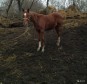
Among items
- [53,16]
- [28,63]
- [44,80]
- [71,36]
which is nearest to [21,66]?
[28,63]

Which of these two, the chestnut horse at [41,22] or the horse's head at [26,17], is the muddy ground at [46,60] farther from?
the horse's head at [26,17]

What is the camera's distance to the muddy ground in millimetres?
7297

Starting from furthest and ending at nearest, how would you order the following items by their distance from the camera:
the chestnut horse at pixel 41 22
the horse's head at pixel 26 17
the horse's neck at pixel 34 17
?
the horse's neck at pixel 34 17 → the chestnut horse at pixel 41 22 → the horse's head at pixel 26 17

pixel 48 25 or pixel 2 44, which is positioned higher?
pixel 48 25

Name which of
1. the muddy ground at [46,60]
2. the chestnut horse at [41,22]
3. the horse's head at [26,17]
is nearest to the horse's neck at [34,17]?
the chestnut horse at [41,22]

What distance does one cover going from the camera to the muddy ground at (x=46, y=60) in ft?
23.9

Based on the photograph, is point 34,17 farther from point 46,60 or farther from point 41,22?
point 46,60

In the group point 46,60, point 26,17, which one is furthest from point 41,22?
point 46,60

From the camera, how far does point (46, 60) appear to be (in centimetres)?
858

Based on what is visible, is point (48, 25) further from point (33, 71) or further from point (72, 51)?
point (33, 71)

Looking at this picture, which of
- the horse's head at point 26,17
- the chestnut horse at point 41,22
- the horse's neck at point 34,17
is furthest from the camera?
the horse's neck at point 34,17

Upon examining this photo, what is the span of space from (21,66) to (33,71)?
2.01 feet

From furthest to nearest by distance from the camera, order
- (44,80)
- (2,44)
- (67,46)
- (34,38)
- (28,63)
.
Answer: (34,38) < (2,44) < (67,46) < (28,63) < (44,80)

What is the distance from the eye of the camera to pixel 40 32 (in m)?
9.42
